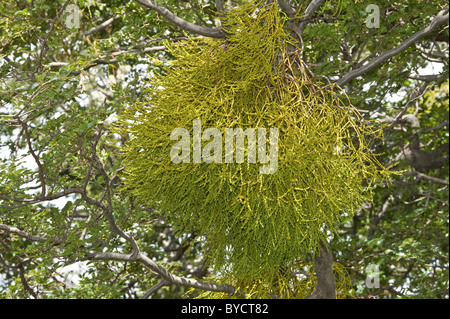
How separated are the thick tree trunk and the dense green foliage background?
34 cm

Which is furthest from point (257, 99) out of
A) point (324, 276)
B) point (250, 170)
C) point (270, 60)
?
point (324, 276)

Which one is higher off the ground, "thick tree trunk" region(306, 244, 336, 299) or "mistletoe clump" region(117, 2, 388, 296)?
"mistletoe clump" region(117, 2, 388, 296)

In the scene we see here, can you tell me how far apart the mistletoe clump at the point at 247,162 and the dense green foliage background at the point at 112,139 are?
17cm

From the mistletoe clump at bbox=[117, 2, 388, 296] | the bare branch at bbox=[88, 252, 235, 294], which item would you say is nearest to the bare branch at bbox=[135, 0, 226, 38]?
the mistletoe clump at bbox=[117, 2, 388, 296]

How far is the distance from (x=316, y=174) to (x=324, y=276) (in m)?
1.01

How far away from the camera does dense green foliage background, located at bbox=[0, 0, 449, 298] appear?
7.64 feet

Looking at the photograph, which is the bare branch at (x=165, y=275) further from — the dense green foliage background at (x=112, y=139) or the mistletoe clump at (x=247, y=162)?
the mistletoe clump at (x=247, y=162)

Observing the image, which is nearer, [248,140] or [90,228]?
[248,140]

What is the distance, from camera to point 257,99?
1679 mm

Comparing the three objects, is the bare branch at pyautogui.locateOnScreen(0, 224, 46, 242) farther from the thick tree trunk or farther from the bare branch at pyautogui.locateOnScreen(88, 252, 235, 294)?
the thick tree trunk

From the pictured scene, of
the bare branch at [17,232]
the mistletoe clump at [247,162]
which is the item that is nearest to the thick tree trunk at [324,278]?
the mistletoe clump at [247,162]
